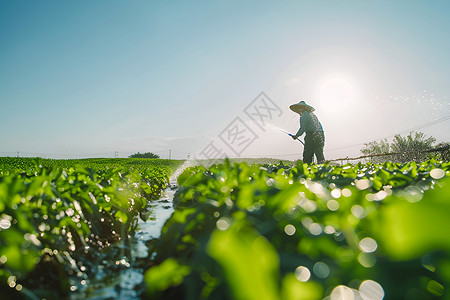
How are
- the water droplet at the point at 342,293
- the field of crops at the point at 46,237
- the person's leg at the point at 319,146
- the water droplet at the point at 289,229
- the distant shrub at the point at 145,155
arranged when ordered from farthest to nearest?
the distant shrub at the point at 145,155 < the person's leg at the point at 319,146 < the field of crops at the point at 46,237 < the water droplet at the point at 289,229 < the water droplet at the point at 342,293

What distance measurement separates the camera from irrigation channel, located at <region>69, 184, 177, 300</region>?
4.31 ft

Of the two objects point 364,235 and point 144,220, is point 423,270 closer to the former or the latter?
point 364,235

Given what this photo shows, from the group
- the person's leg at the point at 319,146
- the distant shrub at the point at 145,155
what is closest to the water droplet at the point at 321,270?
the person's leg at the point at 319,146

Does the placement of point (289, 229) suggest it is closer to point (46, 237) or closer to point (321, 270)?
point (321, 270)

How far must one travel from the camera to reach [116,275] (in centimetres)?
157

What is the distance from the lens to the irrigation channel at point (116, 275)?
4.31 ft

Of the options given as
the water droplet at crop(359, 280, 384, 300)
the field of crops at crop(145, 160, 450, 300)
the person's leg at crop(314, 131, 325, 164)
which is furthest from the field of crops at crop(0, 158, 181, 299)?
the person's leg at crop(314, 131, 325, 164)

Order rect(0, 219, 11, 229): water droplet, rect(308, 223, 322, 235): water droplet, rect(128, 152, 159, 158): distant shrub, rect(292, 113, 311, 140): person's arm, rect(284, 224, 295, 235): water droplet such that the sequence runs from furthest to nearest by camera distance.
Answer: rect(128, 152, 159, 158): distant shrub < rect(292, 113, 311, 140): person's arm < rect(0, 219, 11, 229): water droplet < rect(284, 224, 295, 235): water droplet < rect(308, 223, 322, 235): water droplet

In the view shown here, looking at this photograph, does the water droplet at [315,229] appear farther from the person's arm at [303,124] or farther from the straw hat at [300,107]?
the straw hat at [300,107]

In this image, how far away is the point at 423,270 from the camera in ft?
2.51

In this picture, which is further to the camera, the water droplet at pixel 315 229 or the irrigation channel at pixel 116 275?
the irrigation channel at pixel 116 275

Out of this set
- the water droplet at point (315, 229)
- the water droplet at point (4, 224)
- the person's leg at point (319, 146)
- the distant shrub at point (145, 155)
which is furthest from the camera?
the distant shrub at point (145, 155)

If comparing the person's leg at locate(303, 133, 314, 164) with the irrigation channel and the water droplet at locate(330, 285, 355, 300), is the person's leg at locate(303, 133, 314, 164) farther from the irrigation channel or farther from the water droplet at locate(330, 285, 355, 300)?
the water droplet at locate(330, 285, 355, 300)

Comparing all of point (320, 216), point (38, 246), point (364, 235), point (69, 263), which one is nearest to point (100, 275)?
point (69, 263)
